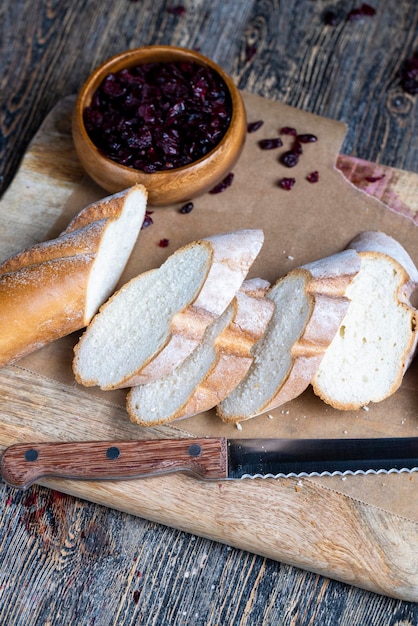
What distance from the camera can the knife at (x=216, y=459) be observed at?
3398mm

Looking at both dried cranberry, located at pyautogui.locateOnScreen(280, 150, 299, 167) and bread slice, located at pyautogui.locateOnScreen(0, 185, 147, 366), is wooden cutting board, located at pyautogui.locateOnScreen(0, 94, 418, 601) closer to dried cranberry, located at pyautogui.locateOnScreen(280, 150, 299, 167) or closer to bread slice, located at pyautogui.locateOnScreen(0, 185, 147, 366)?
dried cranberry, located at pyautogui.locateOnScreen(280, 150, 299, 167)

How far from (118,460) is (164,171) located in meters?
1.54

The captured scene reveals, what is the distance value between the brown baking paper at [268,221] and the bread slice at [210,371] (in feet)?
0.54

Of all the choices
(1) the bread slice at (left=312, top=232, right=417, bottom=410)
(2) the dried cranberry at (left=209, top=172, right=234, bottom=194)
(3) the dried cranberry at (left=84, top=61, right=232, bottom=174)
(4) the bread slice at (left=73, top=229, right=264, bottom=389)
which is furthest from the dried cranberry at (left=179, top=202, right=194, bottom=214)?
(1) the bread slice at (left=312, top=232, right=417, bottom=410)

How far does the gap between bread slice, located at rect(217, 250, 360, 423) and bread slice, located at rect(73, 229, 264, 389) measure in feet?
0.94

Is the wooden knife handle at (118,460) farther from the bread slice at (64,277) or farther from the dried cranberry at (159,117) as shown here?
the dried cranberry at (159,117)

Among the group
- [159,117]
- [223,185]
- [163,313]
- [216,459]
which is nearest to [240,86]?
[223,185]

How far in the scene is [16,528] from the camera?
367 centimetres

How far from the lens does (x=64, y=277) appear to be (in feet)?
11.5

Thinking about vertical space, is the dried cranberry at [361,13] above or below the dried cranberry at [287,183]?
above

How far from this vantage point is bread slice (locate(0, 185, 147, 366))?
11.4 feet

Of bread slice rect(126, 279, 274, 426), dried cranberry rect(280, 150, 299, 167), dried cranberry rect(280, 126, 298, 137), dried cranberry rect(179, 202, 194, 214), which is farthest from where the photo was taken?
dried cranberry rect(280, 126, 298, 137)

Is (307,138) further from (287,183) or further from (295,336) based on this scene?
(295,336)

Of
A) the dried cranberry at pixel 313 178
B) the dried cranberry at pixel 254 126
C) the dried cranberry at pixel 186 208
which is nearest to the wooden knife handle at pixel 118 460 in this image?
the dried cranberry at pixel 186 208
